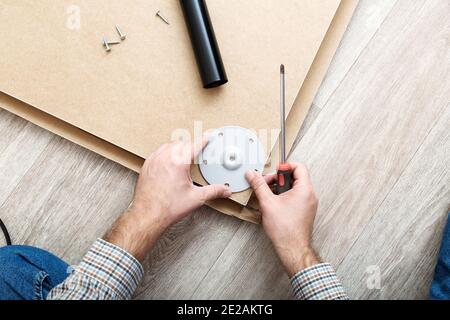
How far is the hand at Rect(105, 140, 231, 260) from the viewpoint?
0.58 metres

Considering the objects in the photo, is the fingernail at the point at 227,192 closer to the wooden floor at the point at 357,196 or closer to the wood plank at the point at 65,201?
the wooden floor at the point at 357,196

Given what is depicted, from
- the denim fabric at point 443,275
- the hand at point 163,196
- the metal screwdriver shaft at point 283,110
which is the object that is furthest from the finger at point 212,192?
the denim fabric at point 443,275

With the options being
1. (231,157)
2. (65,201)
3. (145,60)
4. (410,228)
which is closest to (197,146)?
(231,157)

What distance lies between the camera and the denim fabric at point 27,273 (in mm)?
579

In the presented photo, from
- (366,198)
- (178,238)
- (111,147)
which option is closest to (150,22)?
(111,147)

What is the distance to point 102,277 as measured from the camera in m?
0.53

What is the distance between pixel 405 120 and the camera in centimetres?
65

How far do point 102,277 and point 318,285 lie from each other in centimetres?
32

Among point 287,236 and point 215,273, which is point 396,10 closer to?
point 287,236

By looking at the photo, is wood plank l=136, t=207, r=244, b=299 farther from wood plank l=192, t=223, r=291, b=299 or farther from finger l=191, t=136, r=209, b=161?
finger l=191, t=136, r=209, b=161

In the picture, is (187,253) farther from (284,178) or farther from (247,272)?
(284,178)

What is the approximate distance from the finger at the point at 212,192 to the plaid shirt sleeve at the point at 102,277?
0.47 ft

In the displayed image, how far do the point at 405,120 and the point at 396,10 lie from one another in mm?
193
